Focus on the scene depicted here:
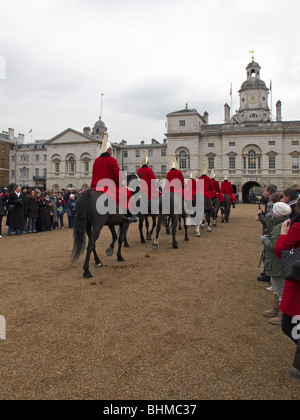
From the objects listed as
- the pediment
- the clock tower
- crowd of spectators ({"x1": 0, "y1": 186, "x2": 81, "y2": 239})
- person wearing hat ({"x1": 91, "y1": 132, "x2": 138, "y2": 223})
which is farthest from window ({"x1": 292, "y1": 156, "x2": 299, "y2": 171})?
person wearing hat ({"x1": 91, "y1": 132, "x2": 138, "y2": 223})

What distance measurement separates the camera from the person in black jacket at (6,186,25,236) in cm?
1312

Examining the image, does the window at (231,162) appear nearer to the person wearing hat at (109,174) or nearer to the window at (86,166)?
the window at (86,166)

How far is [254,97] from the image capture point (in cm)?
6181

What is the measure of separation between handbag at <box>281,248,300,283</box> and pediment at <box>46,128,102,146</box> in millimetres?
56710

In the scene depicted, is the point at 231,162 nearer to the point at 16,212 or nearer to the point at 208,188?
the point at 208,188

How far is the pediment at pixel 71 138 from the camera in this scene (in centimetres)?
5735

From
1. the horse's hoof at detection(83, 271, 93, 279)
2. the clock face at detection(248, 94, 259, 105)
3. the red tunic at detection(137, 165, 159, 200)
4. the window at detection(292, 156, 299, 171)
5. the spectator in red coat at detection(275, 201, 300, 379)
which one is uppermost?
the clock face at detection(248, 94, 259, 105)

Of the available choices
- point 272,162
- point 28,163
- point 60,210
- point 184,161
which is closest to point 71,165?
point 28,163

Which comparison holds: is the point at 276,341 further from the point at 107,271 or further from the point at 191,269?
the point at 107,271

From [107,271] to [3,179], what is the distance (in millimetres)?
69843

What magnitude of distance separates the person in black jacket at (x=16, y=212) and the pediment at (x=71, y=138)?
4546 centimetres

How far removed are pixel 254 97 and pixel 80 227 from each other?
6409cm

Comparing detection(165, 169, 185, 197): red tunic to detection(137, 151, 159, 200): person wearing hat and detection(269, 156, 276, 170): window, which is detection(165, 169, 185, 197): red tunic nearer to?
detection(137, 151, 159, 200): person wearing hat

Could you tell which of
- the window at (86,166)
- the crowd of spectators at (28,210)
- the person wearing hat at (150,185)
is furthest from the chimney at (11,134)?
the person wearing hat at (150,185)
